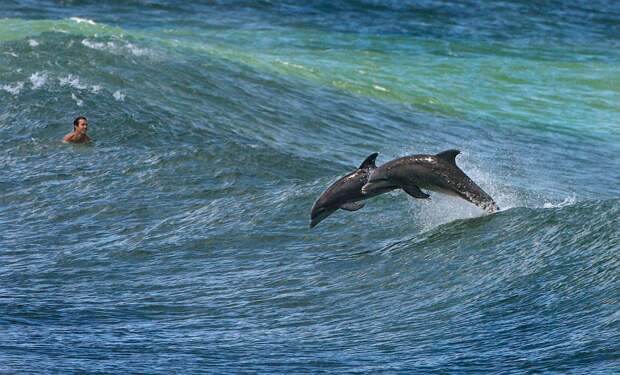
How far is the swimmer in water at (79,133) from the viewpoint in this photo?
1825 cm

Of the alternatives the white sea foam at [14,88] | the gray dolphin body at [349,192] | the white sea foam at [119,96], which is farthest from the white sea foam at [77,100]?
the gray dolphin body at [349,192]

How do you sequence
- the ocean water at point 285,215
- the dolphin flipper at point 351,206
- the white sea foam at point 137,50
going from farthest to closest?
the white sea foam at point 137,50 → the dolphin flipper at point 351,206 → the ocean water at point 285,215

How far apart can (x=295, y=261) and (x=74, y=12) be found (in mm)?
22733

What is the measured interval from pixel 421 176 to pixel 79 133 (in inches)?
265

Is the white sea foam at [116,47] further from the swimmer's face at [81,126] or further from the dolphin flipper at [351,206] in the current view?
the dolphin flipper at [351,206]

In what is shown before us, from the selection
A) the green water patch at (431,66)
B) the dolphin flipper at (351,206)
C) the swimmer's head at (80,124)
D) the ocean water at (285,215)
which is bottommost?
the green water patch at (431,66)

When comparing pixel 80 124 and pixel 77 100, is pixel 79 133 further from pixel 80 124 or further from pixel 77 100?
pixel 77 100

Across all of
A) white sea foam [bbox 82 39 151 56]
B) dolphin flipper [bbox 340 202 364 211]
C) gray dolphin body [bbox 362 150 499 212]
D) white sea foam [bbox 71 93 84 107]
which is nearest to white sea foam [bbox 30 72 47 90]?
white sea foam [bbox 71 93 84 107]

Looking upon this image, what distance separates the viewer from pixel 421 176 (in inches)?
522

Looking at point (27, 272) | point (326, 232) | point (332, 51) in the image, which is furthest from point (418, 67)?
point (27, 272)

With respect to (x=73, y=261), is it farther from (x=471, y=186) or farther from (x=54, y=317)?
(x=471, y=186)

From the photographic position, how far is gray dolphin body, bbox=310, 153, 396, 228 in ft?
43.5

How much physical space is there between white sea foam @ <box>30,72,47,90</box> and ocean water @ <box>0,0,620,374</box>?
0.33 feet

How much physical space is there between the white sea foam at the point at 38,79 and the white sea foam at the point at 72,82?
29 cm
